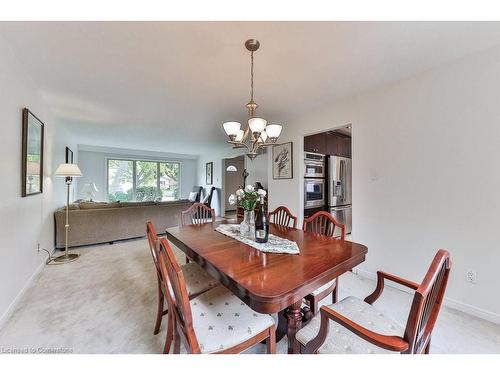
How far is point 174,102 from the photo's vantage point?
9.79 feet

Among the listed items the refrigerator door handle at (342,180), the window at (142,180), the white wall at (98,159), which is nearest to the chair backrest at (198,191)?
the window at (142,180)

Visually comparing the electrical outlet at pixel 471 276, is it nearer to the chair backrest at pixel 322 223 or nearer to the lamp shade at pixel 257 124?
the chair backrest at pixel 322 223

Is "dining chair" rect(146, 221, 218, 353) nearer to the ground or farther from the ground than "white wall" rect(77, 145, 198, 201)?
nearer to the ground

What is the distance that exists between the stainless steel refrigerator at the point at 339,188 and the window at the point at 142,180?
6.06 meters

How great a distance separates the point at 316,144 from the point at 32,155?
3.95 metres

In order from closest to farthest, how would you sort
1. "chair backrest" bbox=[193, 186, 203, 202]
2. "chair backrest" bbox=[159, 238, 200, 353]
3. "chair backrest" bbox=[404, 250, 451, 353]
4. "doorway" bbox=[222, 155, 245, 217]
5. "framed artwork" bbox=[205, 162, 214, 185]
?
"chair backrest" bbox=[404, 250, 451, 353], "chair backrest" bbox=[159, 238, 200, 353], "doorway" bbox=[222, 155, 245, 217], "chair backrest" bbox=[193, 186, 203, 202], "framed artwork" bbox=[205, 162, 214, 185]

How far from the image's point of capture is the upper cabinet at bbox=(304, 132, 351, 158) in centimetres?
367

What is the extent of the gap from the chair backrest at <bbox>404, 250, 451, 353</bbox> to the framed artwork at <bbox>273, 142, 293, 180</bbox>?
271 cm

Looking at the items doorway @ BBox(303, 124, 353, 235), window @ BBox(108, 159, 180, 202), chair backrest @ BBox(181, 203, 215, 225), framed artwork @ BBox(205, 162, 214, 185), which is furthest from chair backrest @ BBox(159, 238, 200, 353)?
window @ BBox(108, 159, 180, 202)

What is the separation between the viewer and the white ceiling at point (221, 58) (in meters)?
1.54

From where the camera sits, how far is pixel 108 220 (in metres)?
3.90

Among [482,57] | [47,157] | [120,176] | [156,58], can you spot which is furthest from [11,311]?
[120,176]

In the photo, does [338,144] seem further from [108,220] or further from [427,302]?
[108,220]

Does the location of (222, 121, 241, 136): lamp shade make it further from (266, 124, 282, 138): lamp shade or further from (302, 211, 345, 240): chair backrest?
(302, 211, 345, 240): chair backrest
